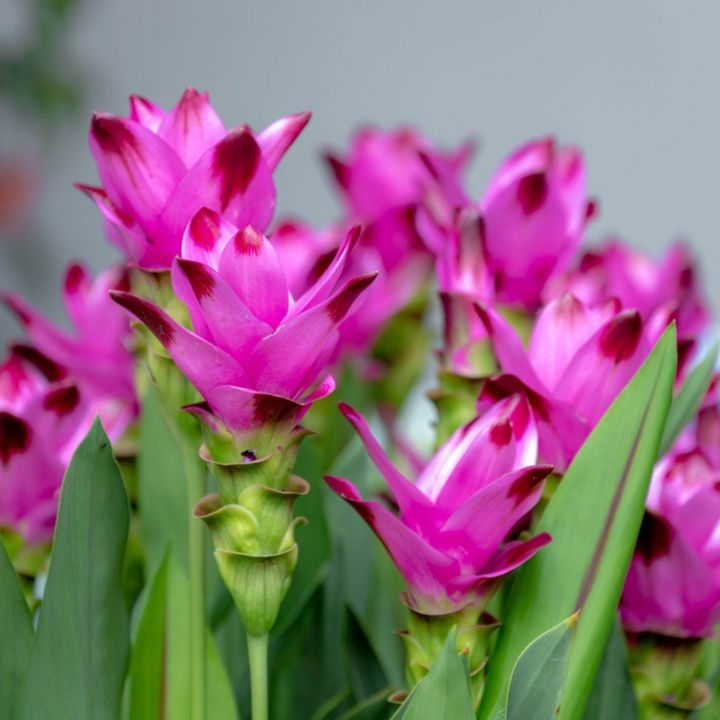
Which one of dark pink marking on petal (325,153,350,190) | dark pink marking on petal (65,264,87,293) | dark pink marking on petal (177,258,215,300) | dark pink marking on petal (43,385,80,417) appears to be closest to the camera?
dark pink marking on petal (177,258,215,300)

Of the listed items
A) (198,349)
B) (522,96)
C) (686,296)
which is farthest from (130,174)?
(522,96)

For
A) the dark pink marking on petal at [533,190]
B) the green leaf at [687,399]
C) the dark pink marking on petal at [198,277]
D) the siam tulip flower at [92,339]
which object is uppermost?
the dark pink marking on petal at [533,190]

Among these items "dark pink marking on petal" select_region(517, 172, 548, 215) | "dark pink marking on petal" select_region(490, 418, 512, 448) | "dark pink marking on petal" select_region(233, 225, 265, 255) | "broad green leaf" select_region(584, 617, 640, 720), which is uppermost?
"dark pink marking on petal" select_region(517, 172, 548, 215)

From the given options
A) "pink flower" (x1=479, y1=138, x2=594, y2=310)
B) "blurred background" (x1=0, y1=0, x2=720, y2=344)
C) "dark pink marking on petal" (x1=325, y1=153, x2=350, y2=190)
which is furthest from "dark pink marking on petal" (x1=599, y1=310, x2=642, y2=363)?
"blurred background" (x1=0, y1=0, x2=720, y2=344)

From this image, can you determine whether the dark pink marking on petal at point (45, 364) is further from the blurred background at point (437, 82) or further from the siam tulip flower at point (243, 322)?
the blurred background at point (437, 82)

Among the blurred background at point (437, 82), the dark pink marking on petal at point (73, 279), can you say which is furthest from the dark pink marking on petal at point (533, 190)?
the blurred background at point (437, 82)

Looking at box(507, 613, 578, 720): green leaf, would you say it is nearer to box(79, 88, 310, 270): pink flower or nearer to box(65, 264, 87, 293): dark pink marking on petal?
box(79, 88, 310, 270): pink flower
